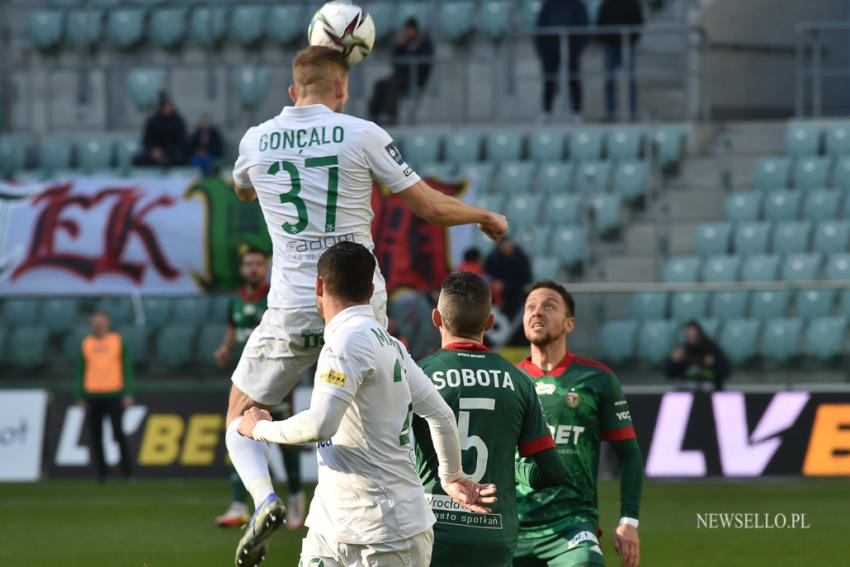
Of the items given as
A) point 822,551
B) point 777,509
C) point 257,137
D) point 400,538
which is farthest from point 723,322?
point 400,538

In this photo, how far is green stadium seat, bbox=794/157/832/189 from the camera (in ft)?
55.5

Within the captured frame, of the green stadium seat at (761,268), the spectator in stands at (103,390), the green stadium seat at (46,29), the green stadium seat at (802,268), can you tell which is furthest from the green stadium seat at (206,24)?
the green stadium seat at (802,268)

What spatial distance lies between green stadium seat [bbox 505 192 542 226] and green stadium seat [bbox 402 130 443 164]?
4.84 ft

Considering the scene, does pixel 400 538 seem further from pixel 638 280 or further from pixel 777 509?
pixel 638 280

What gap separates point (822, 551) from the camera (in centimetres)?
931

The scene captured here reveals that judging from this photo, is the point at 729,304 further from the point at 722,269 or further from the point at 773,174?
the point at 773,174

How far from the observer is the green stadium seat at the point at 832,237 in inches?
622

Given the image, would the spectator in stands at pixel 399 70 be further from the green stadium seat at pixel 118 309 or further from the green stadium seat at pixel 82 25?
the green stadium seat at pixel 82 25

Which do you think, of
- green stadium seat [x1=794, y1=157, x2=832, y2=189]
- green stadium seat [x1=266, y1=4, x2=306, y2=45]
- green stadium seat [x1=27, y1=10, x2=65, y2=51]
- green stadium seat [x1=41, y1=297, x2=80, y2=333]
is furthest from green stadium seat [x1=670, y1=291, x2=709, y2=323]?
green stadium seat [x1=27, y1=10, x2=65, y2=51]

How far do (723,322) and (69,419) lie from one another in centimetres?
658

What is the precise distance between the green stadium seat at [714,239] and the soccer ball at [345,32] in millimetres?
10870

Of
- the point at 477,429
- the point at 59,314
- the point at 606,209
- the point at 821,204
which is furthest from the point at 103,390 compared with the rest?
the point at 477,429

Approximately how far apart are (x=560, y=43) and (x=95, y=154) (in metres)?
6.22

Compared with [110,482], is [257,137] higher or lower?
higher
